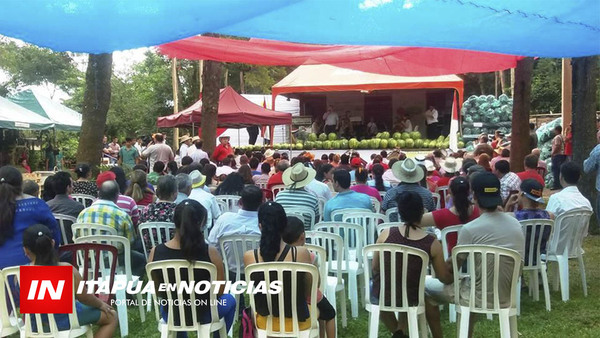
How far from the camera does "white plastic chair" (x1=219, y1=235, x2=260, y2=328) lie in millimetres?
4105

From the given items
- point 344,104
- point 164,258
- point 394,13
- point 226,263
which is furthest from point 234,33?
point 344,104

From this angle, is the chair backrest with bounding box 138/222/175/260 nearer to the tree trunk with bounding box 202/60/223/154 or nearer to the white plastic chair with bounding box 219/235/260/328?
the white plastic chair with bounding box 219/235/260/328

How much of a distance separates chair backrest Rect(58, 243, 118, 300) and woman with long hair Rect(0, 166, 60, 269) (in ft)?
0.44

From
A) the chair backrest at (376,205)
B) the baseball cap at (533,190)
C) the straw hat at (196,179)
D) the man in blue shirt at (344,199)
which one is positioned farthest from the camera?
the chair backrest at (376,205)

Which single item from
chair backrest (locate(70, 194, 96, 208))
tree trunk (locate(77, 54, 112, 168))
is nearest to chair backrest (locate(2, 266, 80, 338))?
chair backrest (locate(70, 194, 96, 208))

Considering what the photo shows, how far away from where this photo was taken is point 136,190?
5992 mm

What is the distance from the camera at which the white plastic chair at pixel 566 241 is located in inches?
192

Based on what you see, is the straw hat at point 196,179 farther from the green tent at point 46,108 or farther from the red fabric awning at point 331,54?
the green tent at point 46,108

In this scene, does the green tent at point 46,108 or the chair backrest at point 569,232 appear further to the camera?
the green tent at point 46,108

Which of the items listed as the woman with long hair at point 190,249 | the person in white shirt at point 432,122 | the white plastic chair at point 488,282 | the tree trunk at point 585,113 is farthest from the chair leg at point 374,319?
the person in white shirt at point 432,122

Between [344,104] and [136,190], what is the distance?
634 inches

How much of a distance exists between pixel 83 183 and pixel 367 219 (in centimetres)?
325

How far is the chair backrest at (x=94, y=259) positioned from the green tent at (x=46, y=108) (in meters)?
13.0

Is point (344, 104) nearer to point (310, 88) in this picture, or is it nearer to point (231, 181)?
point (310, 88)
